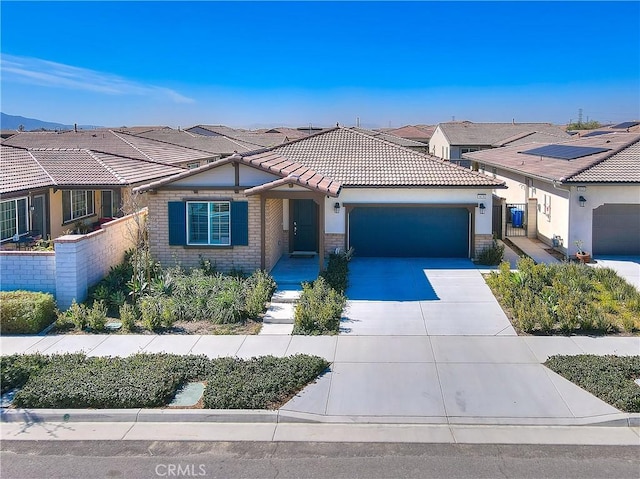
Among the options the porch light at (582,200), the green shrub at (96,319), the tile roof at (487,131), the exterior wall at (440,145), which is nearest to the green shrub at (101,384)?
the green shrub at (96,319)

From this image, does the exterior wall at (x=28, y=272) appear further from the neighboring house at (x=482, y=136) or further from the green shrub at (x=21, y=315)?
the neighboring house at (x=482, y=136)

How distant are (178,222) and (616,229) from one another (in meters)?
14.1

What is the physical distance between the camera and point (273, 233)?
18.8 meters

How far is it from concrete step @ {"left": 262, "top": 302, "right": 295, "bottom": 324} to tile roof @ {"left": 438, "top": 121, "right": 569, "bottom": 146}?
36.3 metres

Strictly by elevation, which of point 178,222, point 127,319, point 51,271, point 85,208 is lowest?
point 127,319

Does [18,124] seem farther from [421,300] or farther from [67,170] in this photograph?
[421,300]

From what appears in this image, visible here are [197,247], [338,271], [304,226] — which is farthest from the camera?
[304,226]

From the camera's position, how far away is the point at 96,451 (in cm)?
819

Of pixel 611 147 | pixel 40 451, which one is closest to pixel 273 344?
pixel 40 451

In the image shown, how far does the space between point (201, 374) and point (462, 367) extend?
4553 mm

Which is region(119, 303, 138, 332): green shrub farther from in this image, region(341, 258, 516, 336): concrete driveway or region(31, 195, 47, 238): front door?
region(31, 195, 47, 238): front door

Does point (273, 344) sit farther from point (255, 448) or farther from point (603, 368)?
point (603, 368)

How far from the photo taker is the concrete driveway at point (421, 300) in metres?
13.3

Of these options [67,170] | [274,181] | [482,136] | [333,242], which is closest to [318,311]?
[274,181]
